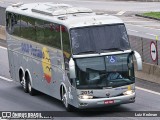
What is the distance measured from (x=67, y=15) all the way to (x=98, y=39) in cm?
230

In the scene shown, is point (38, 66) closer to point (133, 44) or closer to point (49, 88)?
point (49, 88)

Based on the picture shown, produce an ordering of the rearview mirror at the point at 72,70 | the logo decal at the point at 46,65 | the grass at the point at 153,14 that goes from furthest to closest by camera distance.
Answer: the grass at the point at 153,14, the logo decal at the point at 46,65, the rearview mirror at the point at 72,70

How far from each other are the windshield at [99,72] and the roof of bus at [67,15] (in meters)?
1.29

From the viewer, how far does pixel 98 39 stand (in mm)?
22453

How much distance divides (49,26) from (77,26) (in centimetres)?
232

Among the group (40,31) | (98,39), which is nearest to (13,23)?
(40,31)

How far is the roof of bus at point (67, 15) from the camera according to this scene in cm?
2283

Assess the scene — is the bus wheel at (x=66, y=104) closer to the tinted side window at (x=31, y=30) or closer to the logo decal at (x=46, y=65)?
the logo decal at (x=46, y=65)

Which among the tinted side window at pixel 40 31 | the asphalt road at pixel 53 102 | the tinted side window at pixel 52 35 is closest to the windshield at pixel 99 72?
the asphalt road at pixel 53 102

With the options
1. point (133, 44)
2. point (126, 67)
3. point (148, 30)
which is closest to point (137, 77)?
point (133, 44)

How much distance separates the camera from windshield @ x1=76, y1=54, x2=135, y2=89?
72.6 feet

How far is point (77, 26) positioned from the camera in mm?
22547

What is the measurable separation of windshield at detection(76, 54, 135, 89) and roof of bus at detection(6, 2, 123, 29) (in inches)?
50.9

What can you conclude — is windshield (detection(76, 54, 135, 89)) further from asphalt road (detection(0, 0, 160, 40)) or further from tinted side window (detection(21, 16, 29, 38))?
asphalt road (detection(0, 0, 160, 40))
